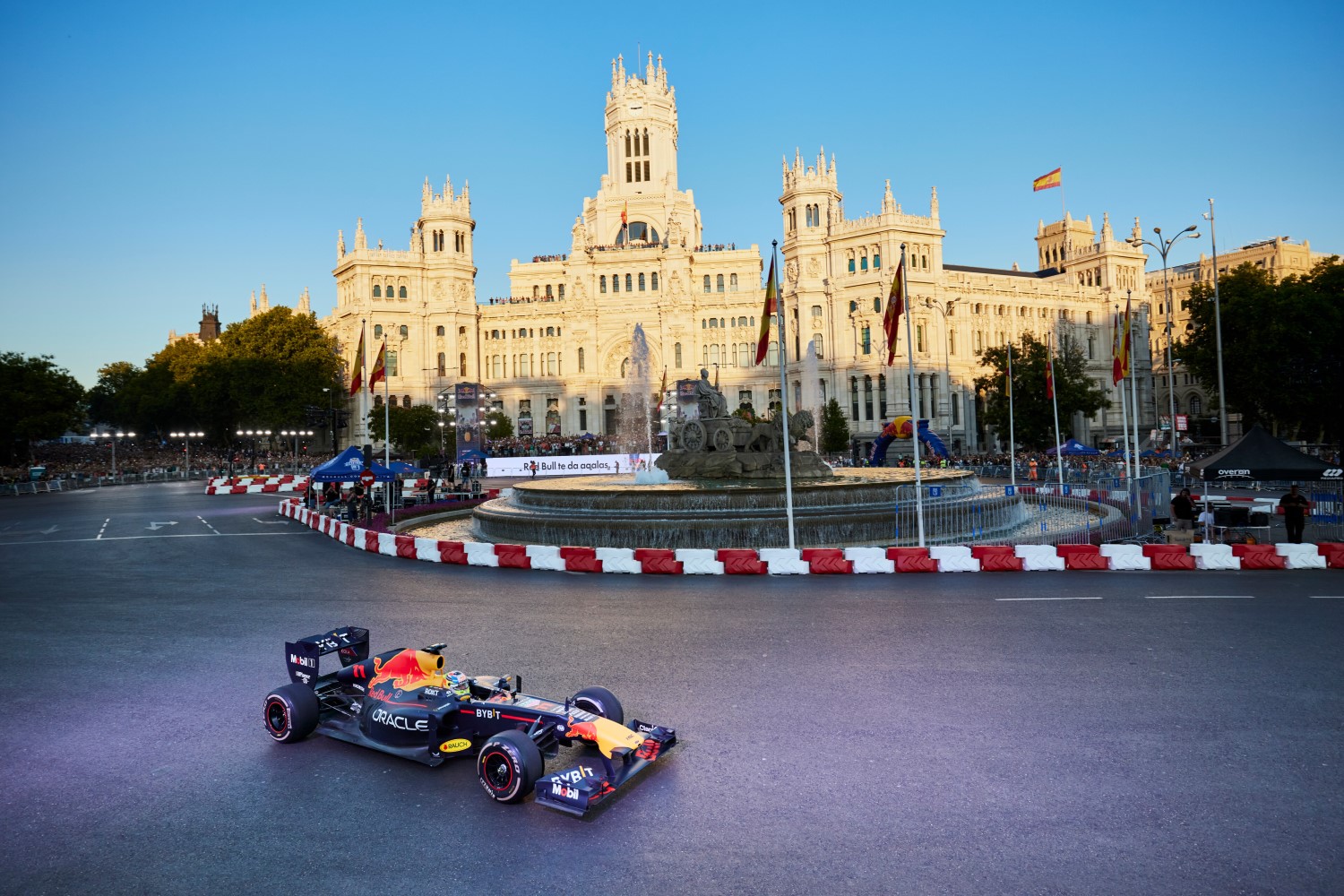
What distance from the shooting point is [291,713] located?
838cm

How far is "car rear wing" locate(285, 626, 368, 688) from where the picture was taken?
8.99 m

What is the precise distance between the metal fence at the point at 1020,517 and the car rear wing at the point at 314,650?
47.6 ft

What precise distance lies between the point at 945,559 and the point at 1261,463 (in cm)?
1077

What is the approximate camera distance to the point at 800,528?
2258 cm

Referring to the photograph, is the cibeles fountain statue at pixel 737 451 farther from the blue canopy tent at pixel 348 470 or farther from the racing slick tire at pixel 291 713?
the racing slick tire at pixel 291 713

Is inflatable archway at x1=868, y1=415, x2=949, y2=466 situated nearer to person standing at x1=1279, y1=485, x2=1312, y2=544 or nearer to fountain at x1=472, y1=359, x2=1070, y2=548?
fountain at x1=472, y1=359, x2=1070, y2=548

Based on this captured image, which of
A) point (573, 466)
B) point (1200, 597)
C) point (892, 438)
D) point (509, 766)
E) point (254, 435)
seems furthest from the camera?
point (254, 435)

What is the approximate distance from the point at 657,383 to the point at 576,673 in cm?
8712

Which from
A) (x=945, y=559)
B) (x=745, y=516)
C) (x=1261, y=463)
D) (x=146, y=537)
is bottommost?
(x=945, y=559)

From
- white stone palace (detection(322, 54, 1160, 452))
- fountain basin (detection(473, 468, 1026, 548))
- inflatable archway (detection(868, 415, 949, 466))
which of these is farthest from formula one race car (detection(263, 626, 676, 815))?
white stone palace (detection(322, 54, 1160, 452))

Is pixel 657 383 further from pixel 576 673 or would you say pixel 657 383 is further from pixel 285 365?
pixel 576 673

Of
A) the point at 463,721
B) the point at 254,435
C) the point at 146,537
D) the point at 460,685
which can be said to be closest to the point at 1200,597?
the point at 460,685

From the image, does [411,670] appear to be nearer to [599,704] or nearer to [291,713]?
[291,713]

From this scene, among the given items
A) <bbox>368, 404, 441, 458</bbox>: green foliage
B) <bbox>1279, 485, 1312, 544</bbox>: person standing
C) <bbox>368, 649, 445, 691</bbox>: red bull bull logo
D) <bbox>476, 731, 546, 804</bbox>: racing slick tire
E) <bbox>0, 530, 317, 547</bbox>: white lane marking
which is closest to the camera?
<bbox>476, 731, 546, 804</bbox>: racing slick tire
